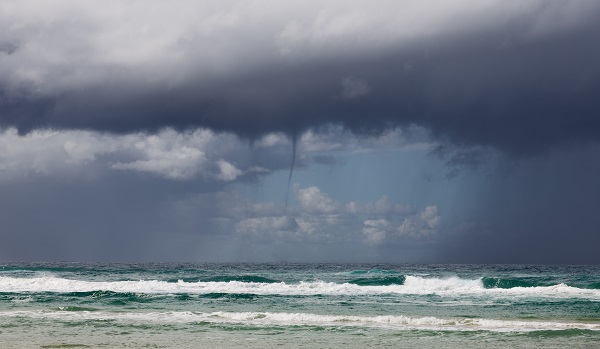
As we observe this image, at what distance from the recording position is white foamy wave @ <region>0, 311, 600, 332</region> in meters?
22.5

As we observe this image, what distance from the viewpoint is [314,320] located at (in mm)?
24359

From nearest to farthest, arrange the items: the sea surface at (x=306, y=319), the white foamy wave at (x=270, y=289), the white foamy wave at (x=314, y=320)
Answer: the sea surface at (x=306, y=319) → the white foamy wave at (x=314, y=320) → the white foamy wave at (x=270, y=289)

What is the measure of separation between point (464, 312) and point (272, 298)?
37.1 feet

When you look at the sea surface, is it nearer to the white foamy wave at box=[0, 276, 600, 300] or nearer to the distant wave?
the distant wave

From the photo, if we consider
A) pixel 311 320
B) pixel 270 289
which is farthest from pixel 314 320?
pixel 270 289

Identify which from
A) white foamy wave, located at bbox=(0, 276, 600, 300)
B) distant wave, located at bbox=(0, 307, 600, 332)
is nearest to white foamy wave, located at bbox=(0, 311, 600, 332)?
distant wave, located at bbox=(0, 307, 600, 332)

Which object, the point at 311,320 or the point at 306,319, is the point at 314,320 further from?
the point at 306,319

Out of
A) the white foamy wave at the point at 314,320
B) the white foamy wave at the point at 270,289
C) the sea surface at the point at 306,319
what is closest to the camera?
the sea surface at the point at 306,319

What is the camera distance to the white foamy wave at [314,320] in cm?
2253

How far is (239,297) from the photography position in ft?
115

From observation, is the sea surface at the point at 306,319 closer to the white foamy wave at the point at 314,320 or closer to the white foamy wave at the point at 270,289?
the white foamy wave at the point at 314,320

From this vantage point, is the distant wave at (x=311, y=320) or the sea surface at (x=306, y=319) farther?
the distant wave at (x=311, y=320)

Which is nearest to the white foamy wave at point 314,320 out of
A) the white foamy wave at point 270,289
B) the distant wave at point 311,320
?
the distant wave at point 311,320

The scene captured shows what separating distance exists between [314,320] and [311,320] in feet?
0.39
